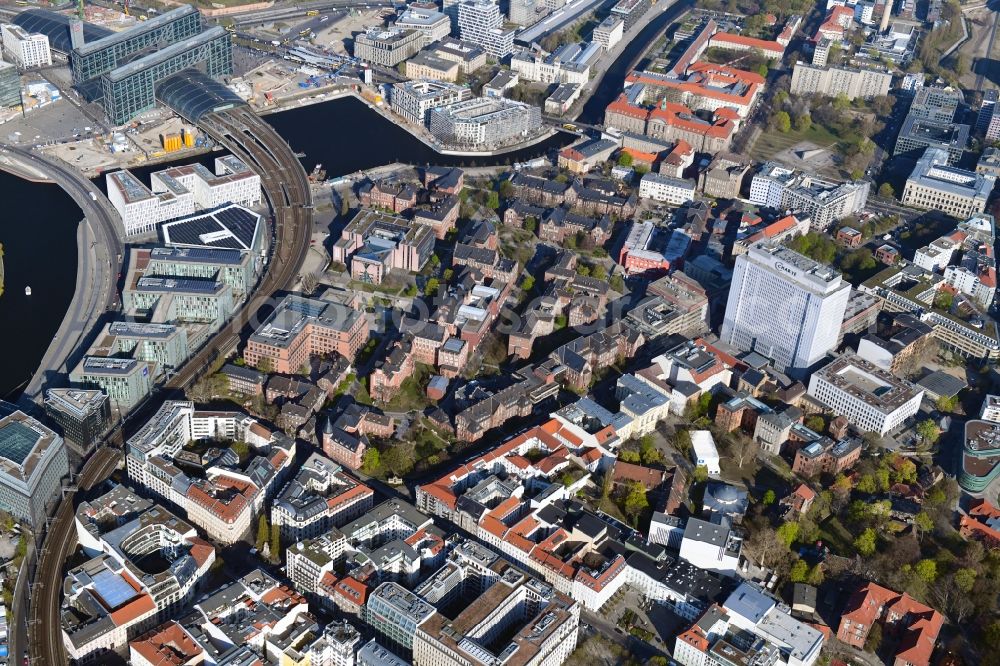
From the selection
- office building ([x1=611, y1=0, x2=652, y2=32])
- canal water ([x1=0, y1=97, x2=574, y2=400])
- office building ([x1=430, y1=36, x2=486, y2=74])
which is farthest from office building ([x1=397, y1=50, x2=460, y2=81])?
office building ([x1=611, y1=0, x2=652, y2=32])

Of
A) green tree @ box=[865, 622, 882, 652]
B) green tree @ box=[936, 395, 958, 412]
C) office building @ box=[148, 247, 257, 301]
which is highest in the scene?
office building @ box=[148, 247, 257, 301]

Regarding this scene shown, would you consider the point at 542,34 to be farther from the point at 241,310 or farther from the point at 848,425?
the point at 848,425

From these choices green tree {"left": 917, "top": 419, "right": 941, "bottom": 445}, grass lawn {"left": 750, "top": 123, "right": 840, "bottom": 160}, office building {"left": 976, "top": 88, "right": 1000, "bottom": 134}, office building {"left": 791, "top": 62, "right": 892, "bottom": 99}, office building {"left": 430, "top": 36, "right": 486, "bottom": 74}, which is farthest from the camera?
office building {"left": 791, "top": 62, "right": 892, "bottom": 99}

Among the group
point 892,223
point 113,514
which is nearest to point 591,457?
point 113,514

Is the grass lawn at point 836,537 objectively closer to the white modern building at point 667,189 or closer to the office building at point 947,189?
the white modern building at point 667,189

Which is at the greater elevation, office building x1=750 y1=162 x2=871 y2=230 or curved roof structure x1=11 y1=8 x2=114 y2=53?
curved roof structure x1=11 y1=8 x2=114 y2=53

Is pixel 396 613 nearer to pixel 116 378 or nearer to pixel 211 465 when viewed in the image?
pixel 211 465

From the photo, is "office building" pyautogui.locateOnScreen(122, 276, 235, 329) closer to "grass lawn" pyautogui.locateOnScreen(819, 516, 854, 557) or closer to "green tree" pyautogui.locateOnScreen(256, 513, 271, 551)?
"green tree" pyautogui.locateOnScreen(256, 513, 271, 551)
